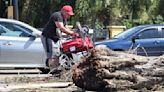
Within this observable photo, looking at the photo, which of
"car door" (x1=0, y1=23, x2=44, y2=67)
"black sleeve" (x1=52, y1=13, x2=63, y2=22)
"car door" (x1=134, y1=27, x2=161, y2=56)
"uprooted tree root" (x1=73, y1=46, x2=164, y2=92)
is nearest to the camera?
"uprooted tree root" (x1=73, y1=46, x2=164, y2=92)

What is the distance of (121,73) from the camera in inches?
310

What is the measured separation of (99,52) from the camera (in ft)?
26.7

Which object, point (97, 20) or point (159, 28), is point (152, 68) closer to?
point (159, 28)

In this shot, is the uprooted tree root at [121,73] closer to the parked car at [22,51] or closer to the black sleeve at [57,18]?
the black sleeve at [57,18]

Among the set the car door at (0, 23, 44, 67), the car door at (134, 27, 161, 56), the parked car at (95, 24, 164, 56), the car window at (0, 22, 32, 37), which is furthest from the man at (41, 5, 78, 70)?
the car door at (134, 27, 161, 56)

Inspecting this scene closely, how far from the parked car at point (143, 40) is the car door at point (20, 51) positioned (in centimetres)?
348

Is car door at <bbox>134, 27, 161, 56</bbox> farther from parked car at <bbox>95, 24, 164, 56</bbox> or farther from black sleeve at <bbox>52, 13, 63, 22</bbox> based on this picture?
black sleeve at <bbox>52, 13, 63, 22</bbox>

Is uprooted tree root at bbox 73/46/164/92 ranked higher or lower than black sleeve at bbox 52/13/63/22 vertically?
lower

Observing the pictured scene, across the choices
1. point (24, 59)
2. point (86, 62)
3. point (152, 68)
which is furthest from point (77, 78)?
point (24, 59)

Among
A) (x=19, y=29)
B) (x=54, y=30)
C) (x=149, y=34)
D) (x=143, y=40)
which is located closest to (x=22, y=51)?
(x=19, y=29)

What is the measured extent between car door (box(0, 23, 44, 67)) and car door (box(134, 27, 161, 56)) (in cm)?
428

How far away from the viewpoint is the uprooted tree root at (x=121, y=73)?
7840 millimetres

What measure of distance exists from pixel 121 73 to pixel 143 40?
9.56 meters

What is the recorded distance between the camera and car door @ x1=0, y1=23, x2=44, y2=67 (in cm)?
1371
